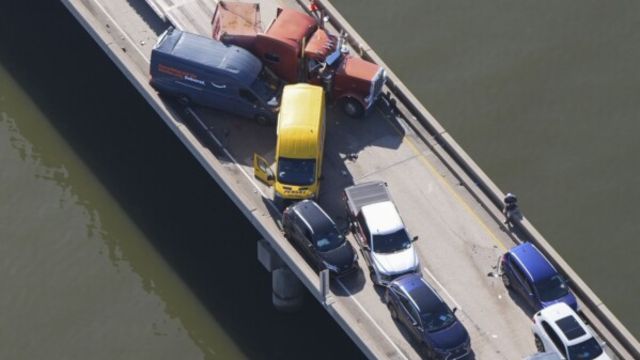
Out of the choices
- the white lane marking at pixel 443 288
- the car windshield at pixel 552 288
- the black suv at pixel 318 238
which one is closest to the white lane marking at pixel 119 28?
the black suv at pixel 318 238

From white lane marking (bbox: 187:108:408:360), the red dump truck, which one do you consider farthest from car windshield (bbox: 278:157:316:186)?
the red dump truck

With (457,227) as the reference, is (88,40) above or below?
above

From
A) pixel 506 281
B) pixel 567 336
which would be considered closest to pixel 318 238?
pixel 506 281

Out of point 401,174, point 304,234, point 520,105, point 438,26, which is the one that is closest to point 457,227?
point 401,174

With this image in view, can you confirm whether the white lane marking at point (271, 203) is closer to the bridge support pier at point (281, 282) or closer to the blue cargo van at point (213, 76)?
the blue cargo van at point (213, 76)

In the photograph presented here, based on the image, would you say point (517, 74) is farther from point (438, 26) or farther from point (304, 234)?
point (304, 234)

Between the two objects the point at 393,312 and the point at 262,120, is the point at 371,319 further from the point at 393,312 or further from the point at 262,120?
the point at 262,120
